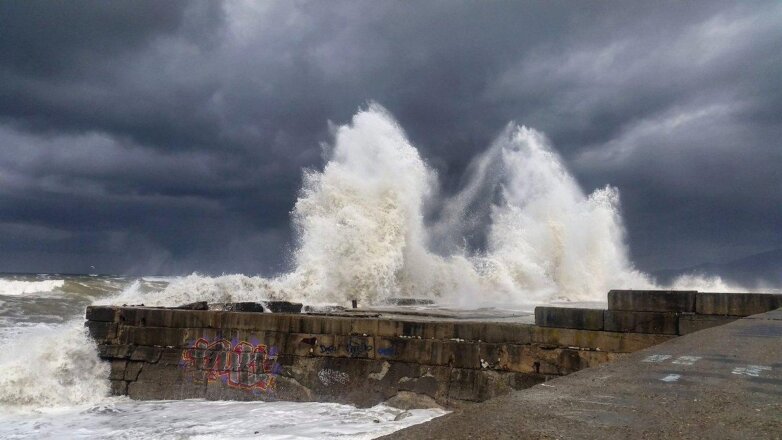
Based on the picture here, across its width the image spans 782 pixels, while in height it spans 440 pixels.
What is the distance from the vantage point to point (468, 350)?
25.5 ft

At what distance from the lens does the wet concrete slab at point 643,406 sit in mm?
1972

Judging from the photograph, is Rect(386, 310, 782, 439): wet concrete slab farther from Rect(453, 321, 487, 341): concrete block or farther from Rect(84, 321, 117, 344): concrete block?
Rect(84, 321, 117, 344): concrete block

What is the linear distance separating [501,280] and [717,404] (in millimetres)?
24170

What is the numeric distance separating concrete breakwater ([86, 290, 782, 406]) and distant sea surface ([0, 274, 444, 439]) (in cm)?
26

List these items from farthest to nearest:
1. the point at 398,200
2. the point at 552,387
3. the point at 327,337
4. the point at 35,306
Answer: the point at 398,200 → the point at 35,306 → the point at 327,337 → the point at 552,387

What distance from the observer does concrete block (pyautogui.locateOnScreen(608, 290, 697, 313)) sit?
7.29 m

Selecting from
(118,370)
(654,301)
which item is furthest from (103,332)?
(654,301)

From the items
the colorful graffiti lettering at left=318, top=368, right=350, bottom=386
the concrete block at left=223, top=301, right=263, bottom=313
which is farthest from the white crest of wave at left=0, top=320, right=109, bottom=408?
the colorful graffiti lettering at left=318, top=368, right=350, bottom=386

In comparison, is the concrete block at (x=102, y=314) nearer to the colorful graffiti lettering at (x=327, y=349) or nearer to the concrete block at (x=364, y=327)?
the colorful graffiti lettering at (x=327, y=349)

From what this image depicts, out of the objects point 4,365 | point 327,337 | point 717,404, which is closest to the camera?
point 717,404

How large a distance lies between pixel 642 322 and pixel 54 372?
891 centimetres

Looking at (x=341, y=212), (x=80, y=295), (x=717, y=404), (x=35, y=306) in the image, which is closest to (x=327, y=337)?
(x=717, y=404)

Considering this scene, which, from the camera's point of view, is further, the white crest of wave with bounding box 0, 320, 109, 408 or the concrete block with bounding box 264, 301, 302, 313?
the concrete block with bounding box 264, 301, 302, 313

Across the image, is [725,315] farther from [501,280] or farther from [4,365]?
[501,280]
